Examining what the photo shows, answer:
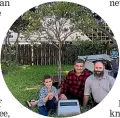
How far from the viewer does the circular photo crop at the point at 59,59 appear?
2.05 metres

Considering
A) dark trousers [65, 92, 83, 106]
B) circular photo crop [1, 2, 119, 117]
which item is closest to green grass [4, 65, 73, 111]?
circular photo crop [1, 2, 119, 117]

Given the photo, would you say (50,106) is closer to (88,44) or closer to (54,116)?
(54,116)

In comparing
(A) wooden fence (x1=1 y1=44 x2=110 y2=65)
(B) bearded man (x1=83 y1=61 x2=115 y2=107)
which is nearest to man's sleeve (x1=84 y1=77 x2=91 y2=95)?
(B) bearded man (x1=83 y1=61 x2=115 y2=107)

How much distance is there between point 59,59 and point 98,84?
0.21 metres

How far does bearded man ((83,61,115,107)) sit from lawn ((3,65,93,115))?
80 mm

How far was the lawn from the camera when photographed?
209cm

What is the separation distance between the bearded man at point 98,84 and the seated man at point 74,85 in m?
0.02

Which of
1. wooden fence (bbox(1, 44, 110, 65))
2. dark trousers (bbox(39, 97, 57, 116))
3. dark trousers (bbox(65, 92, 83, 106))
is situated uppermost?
wooden fence (bbox(1, 44, 110, 65))

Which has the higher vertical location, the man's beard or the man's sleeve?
the man's beard

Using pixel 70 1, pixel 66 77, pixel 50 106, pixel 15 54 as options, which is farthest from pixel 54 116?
pixel 70 1

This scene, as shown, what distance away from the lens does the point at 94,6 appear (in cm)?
202

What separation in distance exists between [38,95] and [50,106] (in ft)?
0.24

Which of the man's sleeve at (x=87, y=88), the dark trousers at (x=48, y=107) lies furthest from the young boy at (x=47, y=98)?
the man's sleeve at (x=87, y=88)

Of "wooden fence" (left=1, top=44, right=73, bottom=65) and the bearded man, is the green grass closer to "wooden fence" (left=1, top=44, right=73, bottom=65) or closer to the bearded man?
"wooden fence" (left=1, top=44, right=73, bottom=65)
